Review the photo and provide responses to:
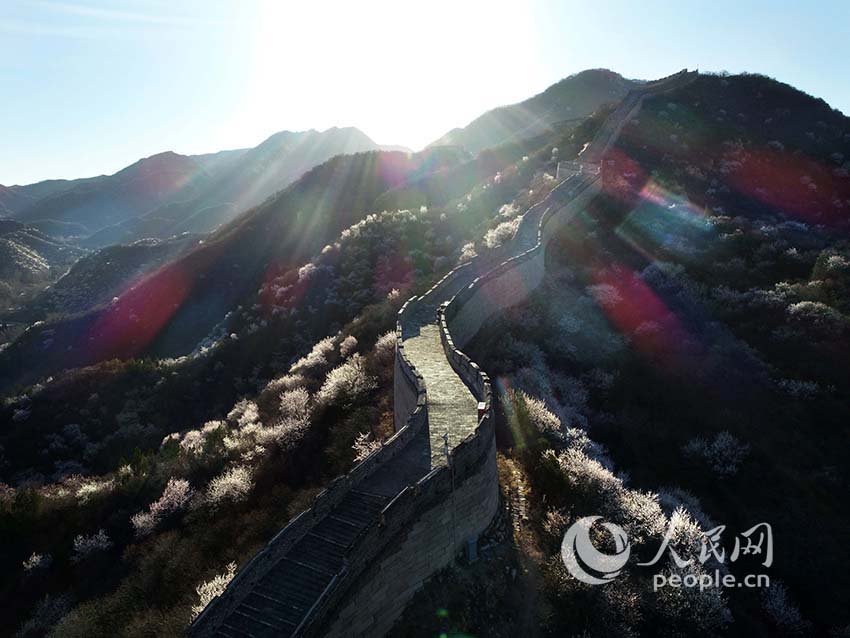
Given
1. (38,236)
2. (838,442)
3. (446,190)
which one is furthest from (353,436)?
(38,236)

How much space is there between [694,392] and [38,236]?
212 metres

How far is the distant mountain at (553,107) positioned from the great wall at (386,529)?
93944mm

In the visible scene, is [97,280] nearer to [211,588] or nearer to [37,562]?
[37,562]

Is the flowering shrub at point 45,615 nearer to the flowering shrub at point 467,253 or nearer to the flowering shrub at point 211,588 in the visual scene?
the flowering shrub at point 211,588

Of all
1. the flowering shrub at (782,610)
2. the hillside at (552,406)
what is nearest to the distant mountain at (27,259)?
the hillside at (552,406)

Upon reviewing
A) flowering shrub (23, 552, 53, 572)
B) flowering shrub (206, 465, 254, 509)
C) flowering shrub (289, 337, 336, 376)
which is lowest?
flowering shrub (23, 552, 53, 572)

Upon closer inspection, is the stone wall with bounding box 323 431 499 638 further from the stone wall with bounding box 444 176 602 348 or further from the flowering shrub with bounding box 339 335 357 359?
the flowering shrub with bounding box 339 335 357 359

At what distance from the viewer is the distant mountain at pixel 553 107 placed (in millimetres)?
104812

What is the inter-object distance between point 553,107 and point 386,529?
113390 millimetres

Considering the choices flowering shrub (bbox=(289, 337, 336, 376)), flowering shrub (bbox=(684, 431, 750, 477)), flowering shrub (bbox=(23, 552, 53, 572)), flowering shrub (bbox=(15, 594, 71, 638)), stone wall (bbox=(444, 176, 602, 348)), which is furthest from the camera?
flowering shrub (bbox=(289, 337, 336, 376))

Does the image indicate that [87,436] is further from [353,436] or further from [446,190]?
[446,190]

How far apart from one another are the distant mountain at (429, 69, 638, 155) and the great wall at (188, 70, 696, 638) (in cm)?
9394

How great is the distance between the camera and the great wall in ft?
34.2

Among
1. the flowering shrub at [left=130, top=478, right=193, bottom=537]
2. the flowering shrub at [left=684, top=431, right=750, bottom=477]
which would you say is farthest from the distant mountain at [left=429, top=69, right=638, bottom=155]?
the flowering shrub at [left=130, top=478, right=193, bottom=537]
